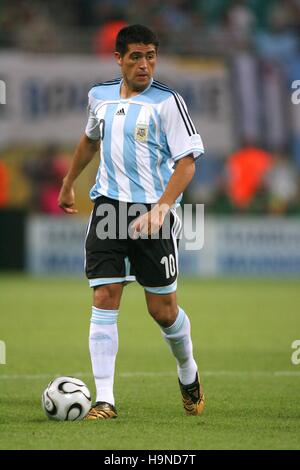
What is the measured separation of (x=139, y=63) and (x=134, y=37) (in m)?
0.15

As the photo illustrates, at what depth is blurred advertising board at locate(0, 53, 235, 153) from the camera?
18750 millimetres

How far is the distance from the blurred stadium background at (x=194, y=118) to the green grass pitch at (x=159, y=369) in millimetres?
2586

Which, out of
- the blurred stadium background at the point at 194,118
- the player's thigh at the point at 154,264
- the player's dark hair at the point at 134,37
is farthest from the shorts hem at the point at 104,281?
the blurred stadium background at the point at 194,118

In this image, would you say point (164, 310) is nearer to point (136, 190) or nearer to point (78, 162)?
point (136, 190)

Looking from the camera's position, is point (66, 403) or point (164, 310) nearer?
point (66, 403)

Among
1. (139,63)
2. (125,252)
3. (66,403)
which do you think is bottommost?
(66,403)

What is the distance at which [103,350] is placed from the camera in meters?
6.15

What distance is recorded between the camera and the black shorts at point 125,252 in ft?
20.3

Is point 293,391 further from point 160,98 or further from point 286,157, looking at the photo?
point 286,157

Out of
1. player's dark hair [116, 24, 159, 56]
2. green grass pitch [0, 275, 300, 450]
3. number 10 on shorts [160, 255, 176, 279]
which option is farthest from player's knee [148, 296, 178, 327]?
player's dark hair [116, 24, 159, 56]
